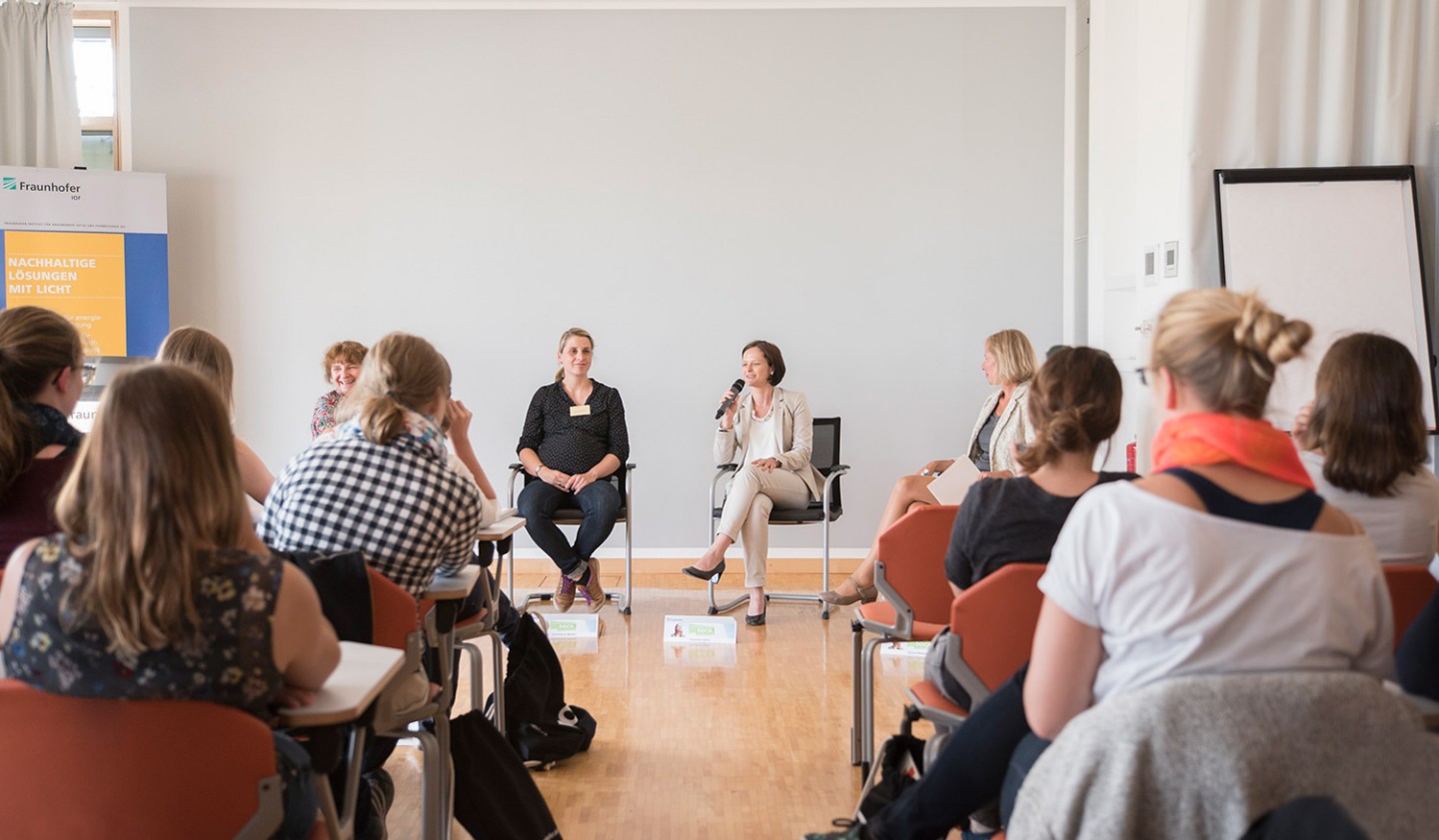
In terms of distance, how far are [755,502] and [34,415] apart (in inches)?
144

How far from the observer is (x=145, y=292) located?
6.18m

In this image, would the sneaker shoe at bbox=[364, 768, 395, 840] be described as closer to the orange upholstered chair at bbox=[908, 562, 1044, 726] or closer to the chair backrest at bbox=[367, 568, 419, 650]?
the chair backrest at bbox=[367, 568, 419, 650]

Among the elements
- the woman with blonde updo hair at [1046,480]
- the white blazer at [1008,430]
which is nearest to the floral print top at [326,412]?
the white blazer at [1008,430]

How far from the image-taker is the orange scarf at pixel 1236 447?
5.18 feet

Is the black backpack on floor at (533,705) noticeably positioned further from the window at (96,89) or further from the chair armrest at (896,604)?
the window at (96,89)

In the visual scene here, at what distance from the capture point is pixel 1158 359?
67.7 inches

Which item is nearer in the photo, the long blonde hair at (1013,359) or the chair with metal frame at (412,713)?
the chair with metal frame at (412,713)

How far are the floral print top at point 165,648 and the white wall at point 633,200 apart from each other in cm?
504

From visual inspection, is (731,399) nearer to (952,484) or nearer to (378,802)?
(952,484)

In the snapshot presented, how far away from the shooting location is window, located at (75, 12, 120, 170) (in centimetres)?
654

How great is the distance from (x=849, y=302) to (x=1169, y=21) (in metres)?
2.25

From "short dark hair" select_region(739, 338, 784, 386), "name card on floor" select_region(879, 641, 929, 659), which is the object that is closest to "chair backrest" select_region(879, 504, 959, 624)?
"name card on floor" select_region(879, 641, 929, 659)

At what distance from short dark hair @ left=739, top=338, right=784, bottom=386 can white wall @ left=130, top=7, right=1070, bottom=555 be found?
21.6 inches

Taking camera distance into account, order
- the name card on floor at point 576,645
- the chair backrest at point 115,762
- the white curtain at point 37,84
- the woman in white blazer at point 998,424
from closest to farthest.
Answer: the chair backrest at point 115,762
the woman in white blazer at point 998,424
the name card on floor at point 576,645
the white curtain at point 37,84
